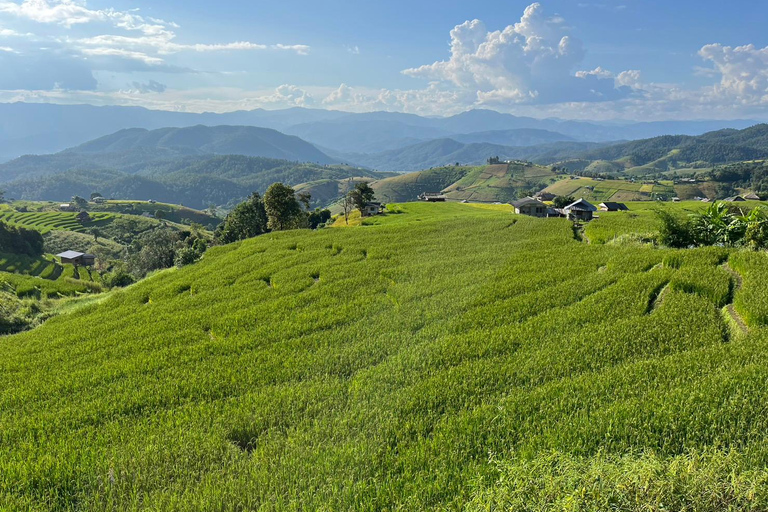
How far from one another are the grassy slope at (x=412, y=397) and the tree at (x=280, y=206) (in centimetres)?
3618

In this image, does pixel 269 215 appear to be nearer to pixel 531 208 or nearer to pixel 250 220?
pixel 250 220

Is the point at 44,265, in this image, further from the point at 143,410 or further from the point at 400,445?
the point at 400,445

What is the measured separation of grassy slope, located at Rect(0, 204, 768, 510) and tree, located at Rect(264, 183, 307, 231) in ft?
119

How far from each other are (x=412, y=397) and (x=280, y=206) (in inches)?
1856

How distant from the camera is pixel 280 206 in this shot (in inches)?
2078

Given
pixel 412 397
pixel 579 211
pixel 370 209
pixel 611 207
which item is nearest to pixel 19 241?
pixel 370 209

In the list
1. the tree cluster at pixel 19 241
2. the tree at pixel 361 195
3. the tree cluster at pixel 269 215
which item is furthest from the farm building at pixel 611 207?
the tree cluster at pixel 19 241

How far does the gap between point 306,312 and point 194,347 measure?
402cm

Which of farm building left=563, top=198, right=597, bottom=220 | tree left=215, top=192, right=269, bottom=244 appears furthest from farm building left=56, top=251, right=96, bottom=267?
farm building left=563, top=198, right=597, bottom=220

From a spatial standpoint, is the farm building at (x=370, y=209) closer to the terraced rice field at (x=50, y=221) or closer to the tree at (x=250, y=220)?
the tree at (x=250, y=220)

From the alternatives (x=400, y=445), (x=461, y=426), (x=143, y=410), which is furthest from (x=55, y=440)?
(x=461, y=426)

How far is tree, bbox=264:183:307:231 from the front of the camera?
5234 centimetres

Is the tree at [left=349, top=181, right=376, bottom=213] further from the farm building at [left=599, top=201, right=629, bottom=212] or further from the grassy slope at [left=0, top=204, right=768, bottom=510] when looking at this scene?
the grassy slope at [left=0, top=204, right=768, bottom=510]

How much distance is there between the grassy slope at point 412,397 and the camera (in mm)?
6551
